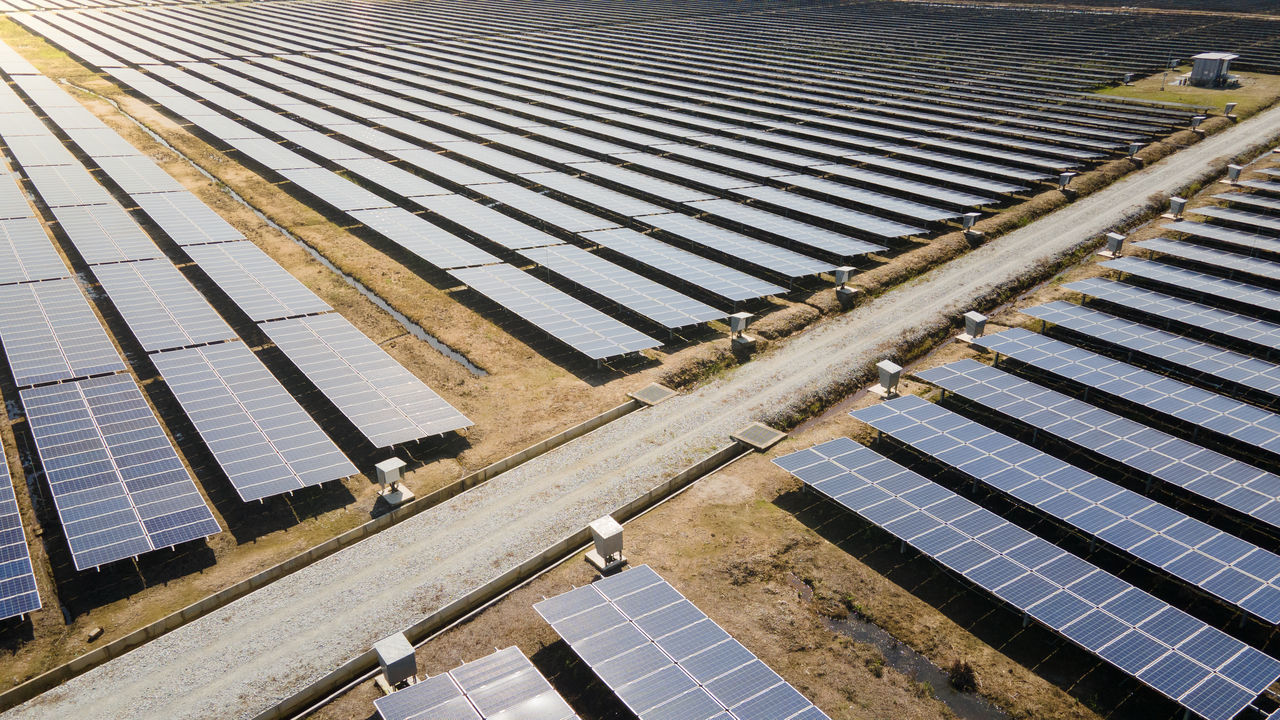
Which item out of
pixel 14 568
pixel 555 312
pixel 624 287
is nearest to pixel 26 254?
pixel 14 568

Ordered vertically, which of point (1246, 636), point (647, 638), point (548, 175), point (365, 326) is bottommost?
point (1246, 636)

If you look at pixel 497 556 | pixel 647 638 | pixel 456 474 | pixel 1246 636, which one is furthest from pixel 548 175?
pixel 1246 636

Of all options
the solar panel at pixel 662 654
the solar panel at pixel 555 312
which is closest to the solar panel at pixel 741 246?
the solar panel at pixel 555 312

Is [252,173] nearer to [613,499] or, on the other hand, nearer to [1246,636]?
[613,499]

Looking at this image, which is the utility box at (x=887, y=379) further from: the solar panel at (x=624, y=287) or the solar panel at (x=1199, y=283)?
the solar panel at (x=1199, y=283)

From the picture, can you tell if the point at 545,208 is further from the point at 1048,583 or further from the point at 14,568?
the point at 1048,583

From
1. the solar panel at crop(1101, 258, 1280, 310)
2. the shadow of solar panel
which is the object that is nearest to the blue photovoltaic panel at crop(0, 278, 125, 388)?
the shadow of solar panel

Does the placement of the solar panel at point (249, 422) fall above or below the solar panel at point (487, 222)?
below
